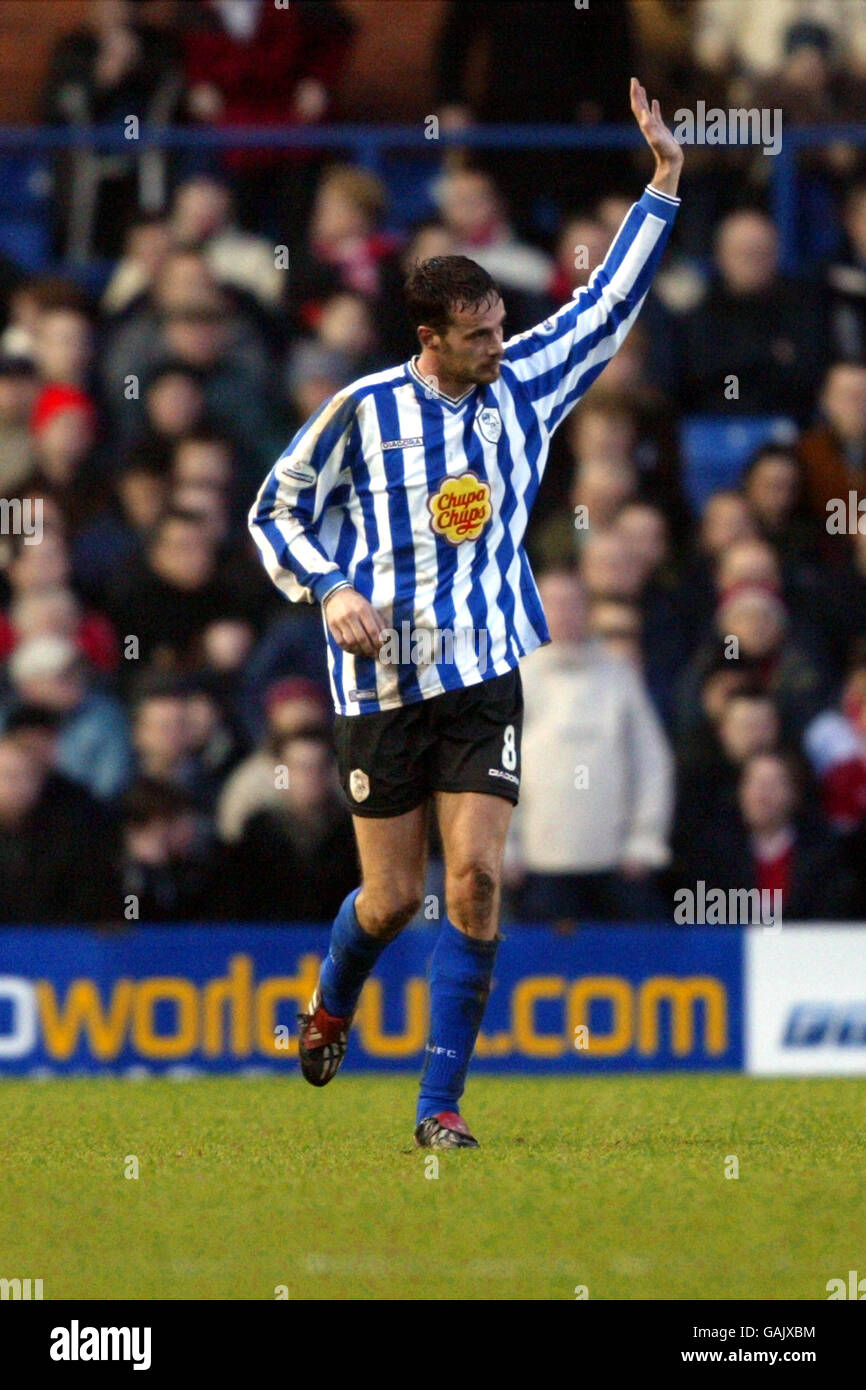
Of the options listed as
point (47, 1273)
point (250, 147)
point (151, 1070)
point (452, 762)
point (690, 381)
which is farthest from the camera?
point (250, 147)

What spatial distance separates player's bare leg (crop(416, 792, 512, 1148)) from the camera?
7078 mm

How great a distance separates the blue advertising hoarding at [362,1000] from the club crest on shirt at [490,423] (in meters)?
4.15

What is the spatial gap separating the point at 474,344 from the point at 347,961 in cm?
177

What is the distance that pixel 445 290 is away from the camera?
23.0 feet

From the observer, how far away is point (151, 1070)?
11.0 meters

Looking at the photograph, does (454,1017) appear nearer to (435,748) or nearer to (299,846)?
(435,748)

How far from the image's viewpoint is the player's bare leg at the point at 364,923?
7.30 metres

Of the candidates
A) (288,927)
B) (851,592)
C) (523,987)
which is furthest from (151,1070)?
(851,592)

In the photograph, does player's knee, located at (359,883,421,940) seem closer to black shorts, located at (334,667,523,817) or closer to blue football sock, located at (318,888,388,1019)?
blue football sock, located at (318,888,388,1019)

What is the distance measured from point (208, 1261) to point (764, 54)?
10.8 meters

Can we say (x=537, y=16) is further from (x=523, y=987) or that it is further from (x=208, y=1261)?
(x=208, y=1261)

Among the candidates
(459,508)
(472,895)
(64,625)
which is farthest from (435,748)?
(64,625)

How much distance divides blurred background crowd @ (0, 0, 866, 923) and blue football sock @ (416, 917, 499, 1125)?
4.09 metres

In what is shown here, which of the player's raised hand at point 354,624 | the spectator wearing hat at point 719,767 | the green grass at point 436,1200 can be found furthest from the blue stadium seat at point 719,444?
the player's raised hand at point 354,624
